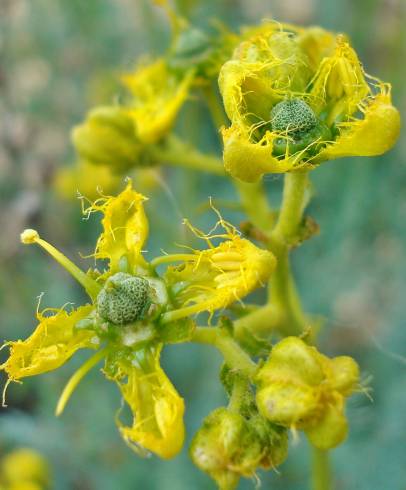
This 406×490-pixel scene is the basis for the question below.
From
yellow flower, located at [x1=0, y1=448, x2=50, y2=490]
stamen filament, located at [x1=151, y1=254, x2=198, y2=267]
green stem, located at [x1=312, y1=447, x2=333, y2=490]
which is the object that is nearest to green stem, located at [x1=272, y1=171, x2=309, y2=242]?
stamen filament, located at [x1=151, y1=254, x2=198, y2=267]

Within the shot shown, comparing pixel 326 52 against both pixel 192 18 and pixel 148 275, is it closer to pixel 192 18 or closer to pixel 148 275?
pixel 148 275

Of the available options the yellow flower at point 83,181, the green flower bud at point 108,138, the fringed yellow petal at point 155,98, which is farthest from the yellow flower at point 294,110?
the yellow flower at point 83,181

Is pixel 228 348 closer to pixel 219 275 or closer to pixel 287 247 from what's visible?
pixel 219 275

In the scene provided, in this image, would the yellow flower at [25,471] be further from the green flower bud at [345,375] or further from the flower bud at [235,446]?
the green flower bud at [345,375]

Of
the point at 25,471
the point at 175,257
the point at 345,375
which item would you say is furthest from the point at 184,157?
the point at 25,471

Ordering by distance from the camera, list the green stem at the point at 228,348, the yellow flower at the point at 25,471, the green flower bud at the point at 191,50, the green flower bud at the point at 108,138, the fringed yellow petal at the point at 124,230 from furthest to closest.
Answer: the yellow flower at the point at 25,471 → the green flower bud at the point at 108,138 → the green flower bud at the point at 191,50 → the fringed yellow petal at the point at 124,230 → the green stem at the point at 228,348

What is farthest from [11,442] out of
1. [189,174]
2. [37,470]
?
[189,174]

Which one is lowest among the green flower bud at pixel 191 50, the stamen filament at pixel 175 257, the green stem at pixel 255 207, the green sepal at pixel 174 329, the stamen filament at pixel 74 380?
the green stem at pixel 255 207

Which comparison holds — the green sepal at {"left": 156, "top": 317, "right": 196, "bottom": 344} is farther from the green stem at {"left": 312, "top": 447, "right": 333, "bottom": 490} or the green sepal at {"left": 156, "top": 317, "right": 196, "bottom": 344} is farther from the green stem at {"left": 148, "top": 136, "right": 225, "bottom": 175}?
the green stem at {"left": 148, "top": 136, "right": 225, "bottom": 175}
